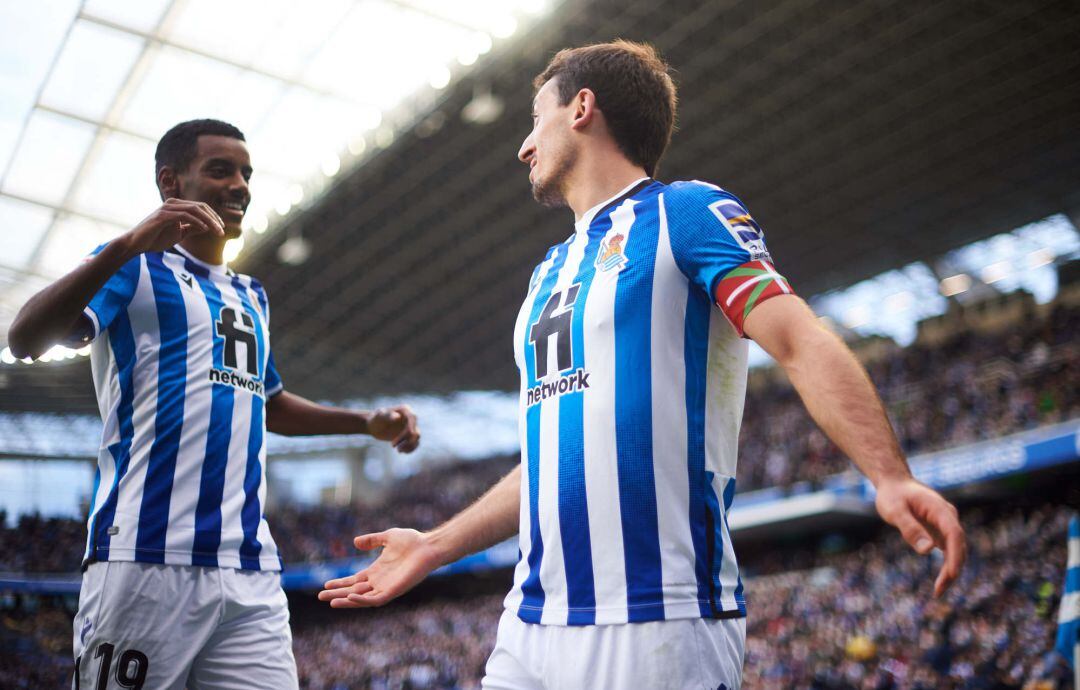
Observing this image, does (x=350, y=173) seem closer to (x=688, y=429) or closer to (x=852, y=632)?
(x=852, y=632)

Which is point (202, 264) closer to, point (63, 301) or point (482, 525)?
point (63, 301)

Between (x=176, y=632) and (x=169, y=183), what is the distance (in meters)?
1.53

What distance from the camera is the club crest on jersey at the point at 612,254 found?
214cm

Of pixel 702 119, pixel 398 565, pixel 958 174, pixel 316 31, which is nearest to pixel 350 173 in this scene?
pixel 316 31

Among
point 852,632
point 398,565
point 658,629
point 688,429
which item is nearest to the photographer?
point 658,629

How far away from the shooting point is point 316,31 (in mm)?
17797

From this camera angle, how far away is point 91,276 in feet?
8.79

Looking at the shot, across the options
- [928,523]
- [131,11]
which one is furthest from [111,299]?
[131,11]

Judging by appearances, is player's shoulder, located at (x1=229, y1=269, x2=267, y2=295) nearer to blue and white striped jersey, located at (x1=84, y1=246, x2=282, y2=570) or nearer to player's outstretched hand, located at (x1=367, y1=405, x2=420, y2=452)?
blue and white striped jersey, located at (x1=84, y1=246, x2=282, y2=570)

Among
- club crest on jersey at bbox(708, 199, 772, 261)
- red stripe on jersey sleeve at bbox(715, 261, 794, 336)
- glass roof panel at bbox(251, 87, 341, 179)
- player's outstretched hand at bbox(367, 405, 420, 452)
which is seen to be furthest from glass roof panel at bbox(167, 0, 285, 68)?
red stripe on jersey sleeve at bbox(715, 261, 794, 336)

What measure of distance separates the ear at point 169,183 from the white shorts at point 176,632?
1.29m

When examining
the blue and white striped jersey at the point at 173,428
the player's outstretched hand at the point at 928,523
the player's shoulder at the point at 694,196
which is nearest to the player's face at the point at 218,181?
the blue and white striped jersey at the point at 173,428

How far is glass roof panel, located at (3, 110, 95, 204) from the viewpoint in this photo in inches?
690

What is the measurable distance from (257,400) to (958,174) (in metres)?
22.9
